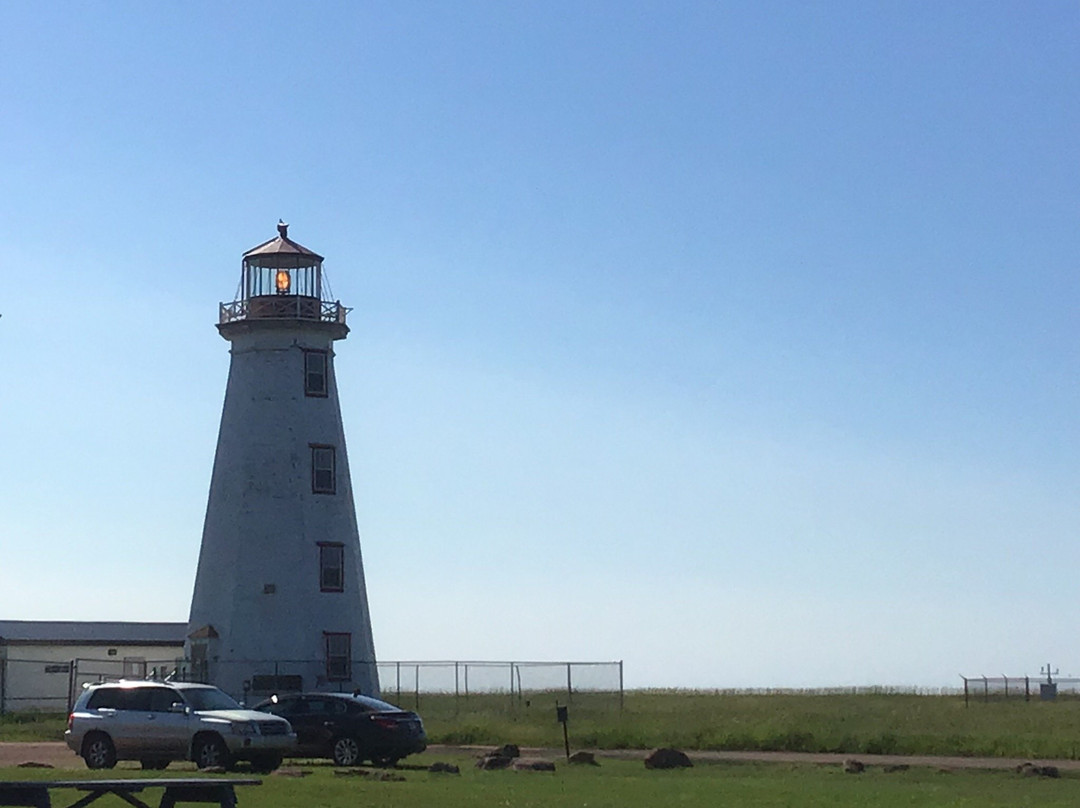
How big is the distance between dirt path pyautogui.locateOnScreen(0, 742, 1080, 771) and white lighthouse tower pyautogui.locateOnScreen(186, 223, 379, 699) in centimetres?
1152

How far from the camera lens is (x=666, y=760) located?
111ft

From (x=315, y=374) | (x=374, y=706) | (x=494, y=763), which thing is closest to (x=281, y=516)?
(x=315, y=374)

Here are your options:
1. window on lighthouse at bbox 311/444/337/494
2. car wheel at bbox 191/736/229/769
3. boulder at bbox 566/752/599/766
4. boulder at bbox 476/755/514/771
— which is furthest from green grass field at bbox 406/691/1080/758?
car wheel at bbox 191/736/229/769

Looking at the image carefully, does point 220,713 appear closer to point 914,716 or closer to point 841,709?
point 914,716

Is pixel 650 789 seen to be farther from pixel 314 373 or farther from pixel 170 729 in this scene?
pixel 314 373

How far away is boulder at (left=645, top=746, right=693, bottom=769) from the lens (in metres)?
33.7

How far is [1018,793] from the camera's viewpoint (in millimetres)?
27547

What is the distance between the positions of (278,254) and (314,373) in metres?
3.73

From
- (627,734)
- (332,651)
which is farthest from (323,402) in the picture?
(627,734)

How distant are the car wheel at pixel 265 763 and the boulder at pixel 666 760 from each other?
22.3ft

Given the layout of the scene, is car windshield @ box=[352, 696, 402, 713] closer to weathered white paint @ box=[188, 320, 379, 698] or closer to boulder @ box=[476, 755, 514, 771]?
boulder @ box=[476, 755, 514, 771]

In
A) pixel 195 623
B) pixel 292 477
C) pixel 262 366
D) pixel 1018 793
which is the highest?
pixel 262 366

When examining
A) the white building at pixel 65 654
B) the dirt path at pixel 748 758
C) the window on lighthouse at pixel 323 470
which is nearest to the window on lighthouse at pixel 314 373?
the window on lighthouse at pixel 323 470

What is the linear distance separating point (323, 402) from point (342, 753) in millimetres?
21564
